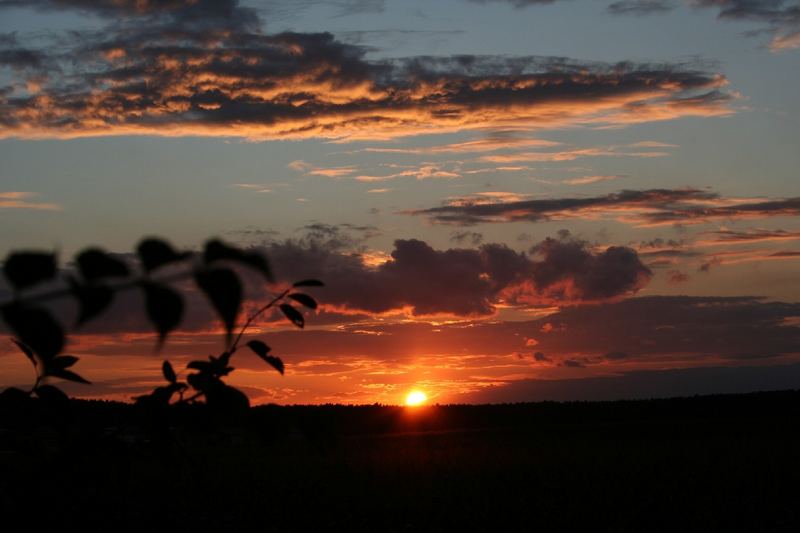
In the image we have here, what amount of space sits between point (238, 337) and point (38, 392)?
48cm

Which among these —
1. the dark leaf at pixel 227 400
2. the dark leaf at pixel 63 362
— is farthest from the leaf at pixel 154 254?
the dark leaf at pixel 63 362

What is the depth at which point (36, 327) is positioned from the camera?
1.11 metres

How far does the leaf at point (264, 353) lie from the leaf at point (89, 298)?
→ 0.71 meters

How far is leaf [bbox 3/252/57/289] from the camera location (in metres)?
1.08

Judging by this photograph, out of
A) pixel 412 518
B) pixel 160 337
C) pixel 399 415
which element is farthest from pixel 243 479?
pixel 399 415

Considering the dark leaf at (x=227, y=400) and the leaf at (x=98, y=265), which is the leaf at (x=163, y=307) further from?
the dark leaf at (x=227, y=400)

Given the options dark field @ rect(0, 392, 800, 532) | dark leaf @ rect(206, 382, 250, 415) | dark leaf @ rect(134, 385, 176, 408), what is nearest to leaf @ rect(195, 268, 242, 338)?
dark leaf @ rect(206, 382, 250, 415)

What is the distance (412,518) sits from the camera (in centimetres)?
1384

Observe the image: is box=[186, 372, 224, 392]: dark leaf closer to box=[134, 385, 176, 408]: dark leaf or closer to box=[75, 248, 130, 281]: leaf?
box=[134, 385, 176, 408]: dark leaf

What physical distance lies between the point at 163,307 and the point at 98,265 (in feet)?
0.35

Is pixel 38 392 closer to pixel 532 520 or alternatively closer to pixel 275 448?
pixel 275 448

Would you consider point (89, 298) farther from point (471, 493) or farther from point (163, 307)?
point (471, 493)

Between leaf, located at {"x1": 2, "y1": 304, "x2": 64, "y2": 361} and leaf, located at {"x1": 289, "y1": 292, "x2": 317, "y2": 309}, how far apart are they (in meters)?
0.78

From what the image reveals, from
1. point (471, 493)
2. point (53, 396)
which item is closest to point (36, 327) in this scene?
point (53, 396)
